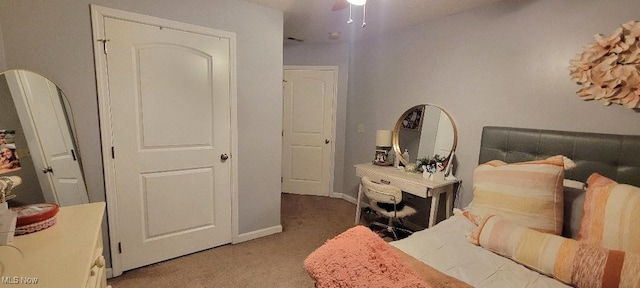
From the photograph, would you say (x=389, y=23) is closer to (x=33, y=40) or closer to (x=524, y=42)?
(x=524, y=42)

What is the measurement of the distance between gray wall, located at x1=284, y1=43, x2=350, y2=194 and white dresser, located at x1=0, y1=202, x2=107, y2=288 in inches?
125

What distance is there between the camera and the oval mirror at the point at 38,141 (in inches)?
57.7

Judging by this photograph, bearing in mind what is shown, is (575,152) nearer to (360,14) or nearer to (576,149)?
(576,149)

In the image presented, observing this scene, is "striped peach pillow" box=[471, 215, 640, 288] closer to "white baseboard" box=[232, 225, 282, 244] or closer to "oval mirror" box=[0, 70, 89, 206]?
"white baseboard" box=[232, 225, 282, 244]

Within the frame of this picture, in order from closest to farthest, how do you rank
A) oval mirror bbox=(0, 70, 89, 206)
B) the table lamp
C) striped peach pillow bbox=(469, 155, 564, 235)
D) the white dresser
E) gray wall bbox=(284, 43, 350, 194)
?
the white dresser
oval mirror bbox=(0, 70, 89, 206)
striped peach pillow bbox=(469, 155, 564, 235)
the table lamp
gray wall bbox=(284, 43, 350, 194)

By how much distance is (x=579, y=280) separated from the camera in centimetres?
122

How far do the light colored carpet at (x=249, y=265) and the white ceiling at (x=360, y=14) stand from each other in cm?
226

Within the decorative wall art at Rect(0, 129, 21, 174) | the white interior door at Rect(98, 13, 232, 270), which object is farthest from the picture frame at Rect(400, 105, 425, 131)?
the decorative wall art at Rect(0, 129, 21, 174)

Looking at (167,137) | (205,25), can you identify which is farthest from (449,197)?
(205,25)

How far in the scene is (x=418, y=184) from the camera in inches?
98.1

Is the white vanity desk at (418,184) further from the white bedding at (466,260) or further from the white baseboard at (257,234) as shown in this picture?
the white baseboard at (257,234)

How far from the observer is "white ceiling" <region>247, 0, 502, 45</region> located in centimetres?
245

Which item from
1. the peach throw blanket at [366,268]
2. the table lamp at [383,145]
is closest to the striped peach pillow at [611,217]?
the peach throw blanket at [366,268]

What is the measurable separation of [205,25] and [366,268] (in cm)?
221
